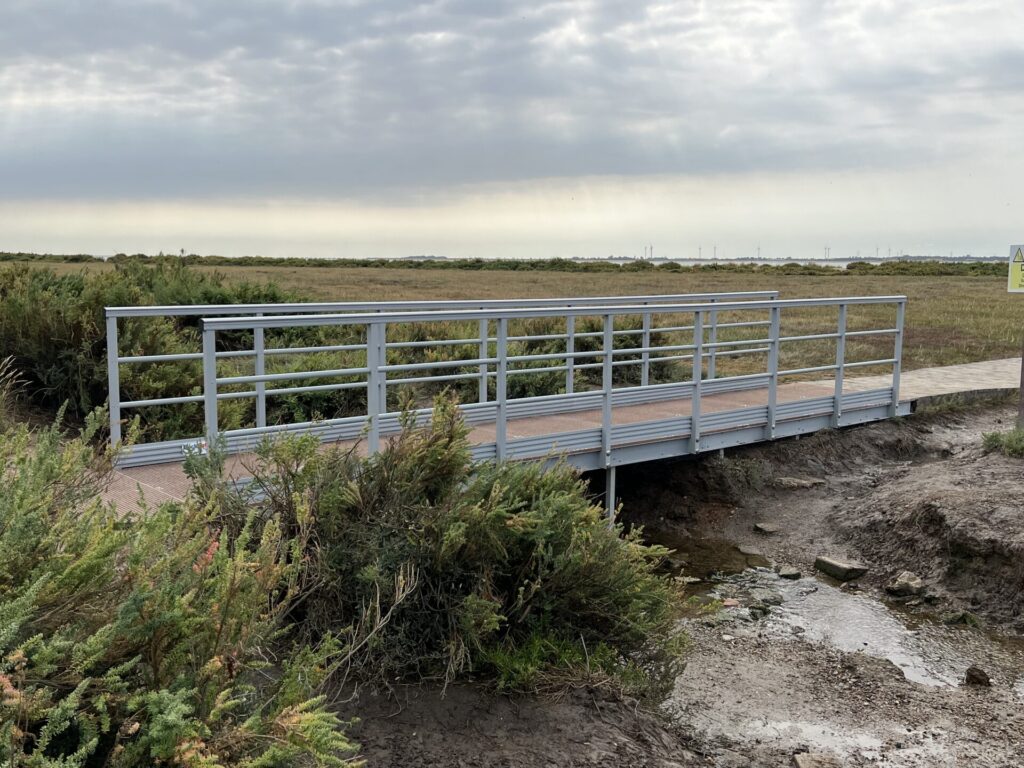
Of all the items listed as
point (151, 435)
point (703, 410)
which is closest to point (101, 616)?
point (151, 435)

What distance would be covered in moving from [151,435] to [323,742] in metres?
6.86

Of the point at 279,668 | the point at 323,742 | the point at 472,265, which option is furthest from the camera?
the point at 472,265

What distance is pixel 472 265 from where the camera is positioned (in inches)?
3661

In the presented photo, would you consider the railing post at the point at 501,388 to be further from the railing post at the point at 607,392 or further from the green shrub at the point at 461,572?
the green shrub at the point at 461,572

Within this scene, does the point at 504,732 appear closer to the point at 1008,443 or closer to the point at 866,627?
the point at 866,627

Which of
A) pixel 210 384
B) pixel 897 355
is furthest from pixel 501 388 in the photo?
pixel 897 355

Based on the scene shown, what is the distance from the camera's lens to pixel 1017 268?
11.2 m

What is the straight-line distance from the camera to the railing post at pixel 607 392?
330 inches

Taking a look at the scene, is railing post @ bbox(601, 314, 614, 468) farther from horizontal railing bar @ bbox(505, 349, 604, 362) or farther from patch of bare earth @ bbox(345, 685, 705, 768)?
patch of bare earth @ bbox(345, 685, 705, 768)

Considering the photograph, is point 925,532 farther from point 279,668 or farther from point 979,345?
point 979,345

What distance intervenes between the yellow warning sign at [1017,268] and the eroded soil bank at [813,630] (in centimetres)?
181

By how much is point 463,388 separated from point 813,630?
6686 mm

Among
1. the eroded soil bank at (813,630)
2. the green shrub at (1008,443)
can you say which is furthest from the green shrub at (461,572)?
the green shrub at (1008,443)

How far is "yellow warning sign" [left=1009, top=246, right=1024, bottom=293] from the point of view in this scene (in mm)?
11133
